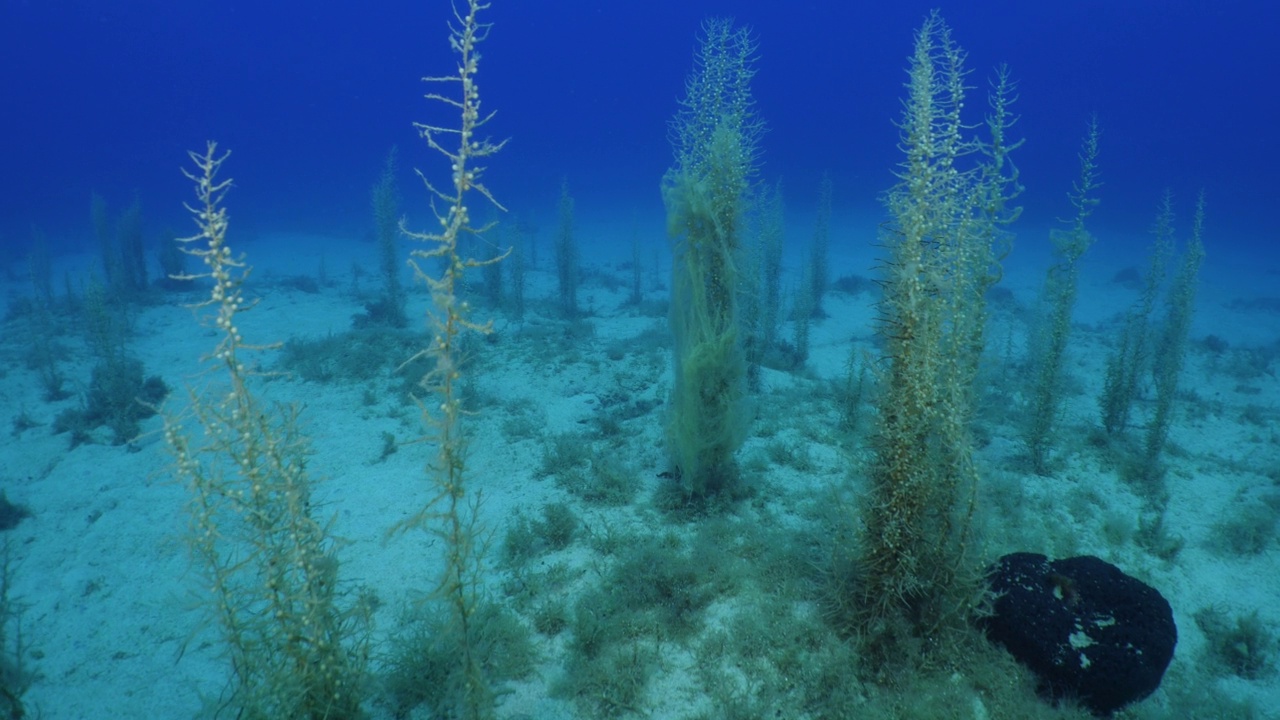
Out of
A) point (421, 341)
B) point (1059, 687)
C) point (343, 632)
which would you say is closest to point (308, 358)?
point (421, 341)

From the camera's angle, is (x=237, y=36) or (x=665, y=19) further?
(x=665, y=19)

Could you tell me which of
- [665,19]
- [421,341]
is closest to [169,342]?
[421,341]

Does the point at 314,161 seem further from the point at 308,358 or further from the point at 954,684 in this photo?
the point at 954,684

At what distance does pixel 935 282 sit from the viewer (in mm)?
3926

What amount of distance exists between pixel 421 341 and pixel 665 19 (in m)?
152

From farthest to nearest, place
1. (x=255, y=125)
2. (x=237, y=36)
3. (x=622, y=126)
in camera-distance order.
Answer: (x=237, y=36)
(x=622, y=126)
(x=255, y=125)

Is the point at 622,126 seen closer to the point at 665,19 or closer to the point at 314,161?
the point at 665,19

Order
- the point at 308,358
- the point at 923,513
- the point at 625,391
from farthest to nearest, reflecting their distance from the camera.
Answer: the point at 308,358 < the point at 625,391 < the point at 923,513

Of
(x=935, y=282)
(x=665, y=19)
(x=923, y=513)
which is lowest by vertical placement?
(x=923, y=513)

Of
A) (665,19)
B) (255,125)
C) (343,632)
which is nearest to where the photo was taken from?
(343,632)

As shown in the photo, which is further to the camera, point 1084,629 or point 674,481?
point 674,481

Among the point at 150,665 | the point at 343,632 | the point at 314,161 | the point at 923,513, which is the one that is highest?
the point at 314,161

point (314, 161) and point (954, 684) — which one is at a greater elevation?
point (314, 161)

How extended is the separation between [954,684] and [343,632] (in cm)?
407
